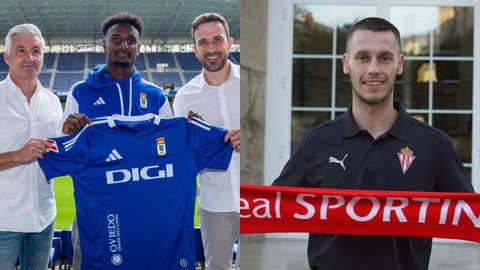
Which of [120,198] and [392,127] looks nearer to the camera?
[392,127]

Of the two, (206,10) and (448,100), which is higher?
(206,10)

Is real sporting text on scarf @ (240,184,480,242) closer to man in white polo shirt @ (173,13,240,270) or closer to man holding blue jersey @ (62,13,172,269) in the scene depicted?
man in white polo shirt @ (173,13,240,270)

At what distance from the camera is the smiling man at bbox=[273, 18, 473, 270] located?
2.02m

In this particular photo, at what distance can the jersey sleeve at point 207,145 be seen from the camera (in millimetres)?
2256

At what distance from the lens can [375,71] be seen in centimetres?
199

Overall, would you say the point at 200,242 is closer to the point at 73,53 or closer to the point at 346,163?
the point at 346,163

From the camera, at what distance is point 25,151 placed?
216cm

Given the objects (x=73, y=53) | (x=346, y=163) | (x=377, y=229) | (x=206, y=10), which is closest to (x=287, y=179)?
(x=346, y=163)

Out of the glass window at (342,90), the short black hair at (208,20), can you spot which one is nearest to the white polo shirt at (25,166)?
the short black hair at (208,20)

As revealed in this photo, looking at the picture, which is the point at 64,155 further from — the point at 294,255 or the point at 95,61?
the point at 294,255

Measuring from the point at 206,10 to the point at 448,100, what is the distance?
913 millimetres

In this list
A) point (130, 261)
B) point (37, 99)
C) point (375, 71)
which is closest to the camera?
point (375, 71)

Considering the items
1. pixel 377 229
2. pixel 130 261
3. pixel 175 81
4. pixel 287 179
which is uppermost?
pixel 175 81

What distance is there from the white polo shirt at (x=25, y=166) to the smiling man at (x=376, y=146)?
84 cm
